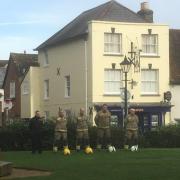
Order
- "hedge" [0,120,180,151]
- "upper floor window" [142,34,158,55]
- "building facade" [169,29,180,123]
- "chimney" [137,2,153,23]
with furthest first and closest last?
"chimney" [137,2,153,23]
"building facade" [169,29,180,123]
"upper floor window" [142,34,158,55]
"hedge" [0,120,180,151]

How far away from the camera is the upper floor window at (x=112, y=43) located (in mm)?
48719

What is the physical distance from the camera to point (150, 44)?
50.0 meters

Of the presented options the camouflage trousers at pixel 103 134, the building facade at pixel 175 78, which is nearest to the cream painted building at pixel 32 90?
the building facade at pixel 175 78

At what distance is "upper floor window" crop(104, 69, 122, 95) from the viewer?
160ft

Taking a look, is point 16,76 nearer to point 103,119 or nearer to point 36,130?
point 36,130

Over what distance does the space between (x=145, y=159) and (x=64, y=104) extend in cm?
3052

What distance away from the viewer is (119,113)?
48.2m

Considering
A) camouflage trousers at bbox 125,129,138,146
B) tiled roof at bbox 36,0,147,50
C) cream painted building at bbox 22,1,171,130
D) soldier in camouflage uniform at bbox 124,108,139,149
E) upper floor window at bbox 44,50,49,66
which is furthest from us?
upper floor window at bbox 44,50,49,66

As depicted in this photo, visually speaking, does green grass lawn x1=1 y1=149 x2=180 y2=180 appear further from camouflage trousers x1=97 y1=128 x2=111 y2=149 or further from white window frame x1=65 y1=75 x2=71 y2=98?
white window frame x1=65 y1=75 x2=71 y2=98

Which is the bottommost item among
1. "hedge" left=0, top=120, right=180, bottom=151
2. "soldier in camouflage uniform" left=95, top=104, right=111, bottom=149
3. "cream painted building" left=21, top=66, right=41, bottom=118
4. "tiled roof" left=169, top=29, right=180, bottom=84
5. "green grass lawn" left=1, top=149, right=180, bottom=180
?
"green grass lawn" left=1, top=149, right=180, bottom=180

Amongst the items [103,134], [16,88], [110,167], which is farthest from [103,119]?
[16,88]

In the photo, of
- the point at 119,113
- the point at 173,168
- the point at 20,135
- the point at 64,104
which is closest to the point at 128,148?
the point at 20,135

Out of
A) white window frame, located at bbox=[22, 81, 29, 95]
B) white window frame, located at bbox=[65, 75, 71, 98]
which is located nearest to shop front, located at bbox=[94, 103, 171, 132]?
white window frame, located at bbox=[65, 75, 71, 98]

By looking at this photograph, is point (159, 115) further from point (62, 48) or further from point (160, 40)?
point (62, 48)
